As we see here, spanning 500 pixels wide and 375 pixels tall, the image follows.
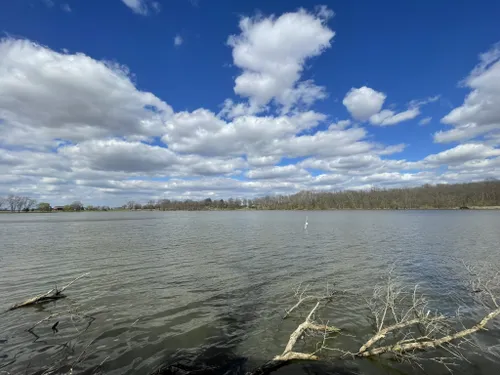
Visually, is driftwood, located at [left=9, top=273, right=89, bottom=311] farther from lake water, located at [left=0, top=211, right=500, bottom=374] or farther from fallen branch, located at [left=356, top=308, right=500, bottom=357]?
fallen branch, located at [left=356, top=308, right=500, bottom=357]

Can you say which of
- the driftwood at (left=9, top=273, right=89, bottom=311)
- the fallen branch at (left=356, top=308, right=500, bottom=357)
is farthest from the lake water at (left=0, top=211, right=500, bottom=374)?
the driftwood at (left=9, top=273, right=89, bottom=311)

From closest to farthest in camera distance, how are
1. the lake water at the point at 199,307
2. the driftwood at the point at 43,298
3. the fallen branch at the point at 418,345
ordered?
the fallen branch at the point at 418,345
the lake water at the point at 199,307
the driftwood at the point at 43,298

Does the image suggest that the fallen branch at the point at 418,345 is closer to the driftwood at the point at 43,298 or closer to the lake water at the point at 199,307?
the lake water at the point at 199,307

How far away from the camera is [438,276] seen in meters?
19.7

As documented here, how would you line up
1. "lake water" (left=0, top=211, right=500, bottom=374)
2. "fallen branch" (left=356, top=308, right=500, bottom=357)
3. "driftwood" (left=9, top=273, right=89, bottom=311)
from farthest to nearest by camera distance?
1. "driftwood" (left=9, top=273, right=89, bottom=311)
2. "lake water" (left=0, top=211, right=500, bottom=374)
3. "fallen branch" (left=356, top=308, right=500, bottom=357)

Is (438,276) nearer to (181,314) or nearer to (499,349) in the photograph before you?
(499,349)

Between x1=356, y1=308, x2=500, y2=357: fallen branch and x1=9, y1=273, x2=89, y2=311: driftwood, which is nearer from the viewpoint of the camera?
x1=356, y1=308, x2=500, y2=357: fallen branch

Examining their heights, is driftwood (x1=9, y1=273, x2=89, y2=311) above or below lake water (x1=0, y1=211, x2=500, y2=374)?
above

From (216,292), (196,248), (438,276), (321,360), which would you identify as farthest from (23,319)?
(438,276)

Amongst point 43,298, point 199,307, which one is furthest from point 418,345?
point 43,298

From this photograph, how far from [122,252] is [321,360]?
2678 centimetres

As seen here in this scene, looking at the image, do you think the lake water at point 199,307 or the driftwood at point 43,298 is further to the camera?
the driftwood at point 43,298

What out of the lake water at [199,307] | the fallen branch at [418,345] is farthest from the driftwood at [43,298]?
the fallen branch at [418,345]

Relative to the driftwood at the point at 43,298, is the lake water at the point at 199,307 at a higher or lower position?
lower
